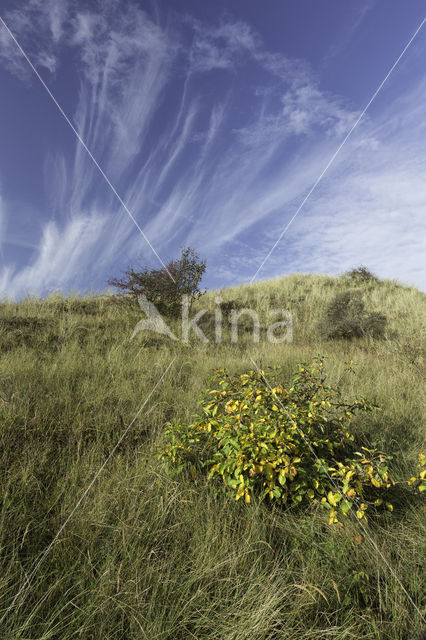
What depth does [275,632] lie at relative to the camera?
1.86m

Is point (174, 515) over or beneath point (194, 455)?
beneath

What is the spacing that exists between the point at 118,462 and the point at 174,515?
3.19ft

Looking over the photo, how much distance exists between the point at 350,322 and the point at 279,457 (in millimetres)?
10778

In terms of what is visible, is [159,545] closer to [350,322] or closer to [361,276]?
[350,322]

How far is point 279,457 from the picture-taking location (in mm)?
2721

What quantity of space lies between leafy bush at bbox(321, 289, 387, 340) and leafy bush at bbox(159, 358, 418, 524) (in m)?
8.83

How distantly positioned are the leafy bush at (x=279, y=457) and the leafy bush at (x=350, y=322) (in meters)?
8.83

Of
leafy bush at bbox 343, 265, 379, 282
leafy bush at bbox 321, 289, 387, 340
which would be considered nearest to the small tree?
leafy bush at bbox 321, 289, 387, 340

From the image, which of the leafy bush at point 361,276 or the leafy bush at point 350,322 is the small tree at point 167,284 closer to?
the leafy bush at point 350,322

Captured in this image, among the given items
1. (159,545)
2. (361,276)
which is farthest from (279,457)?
(361,276)

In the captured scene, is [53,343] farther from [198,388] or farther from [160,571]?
[160,571]

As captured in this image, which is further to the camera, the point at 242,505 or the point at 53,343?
the point at 53,343

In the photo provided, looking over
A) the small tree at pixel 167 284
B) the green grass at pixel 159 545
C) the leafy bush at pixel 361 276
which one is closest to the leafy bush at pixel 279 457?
the green grass at pixel 159 545

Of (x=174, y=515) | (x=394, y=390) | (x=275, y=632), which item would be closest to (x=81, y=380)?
(x=174, y=515)
